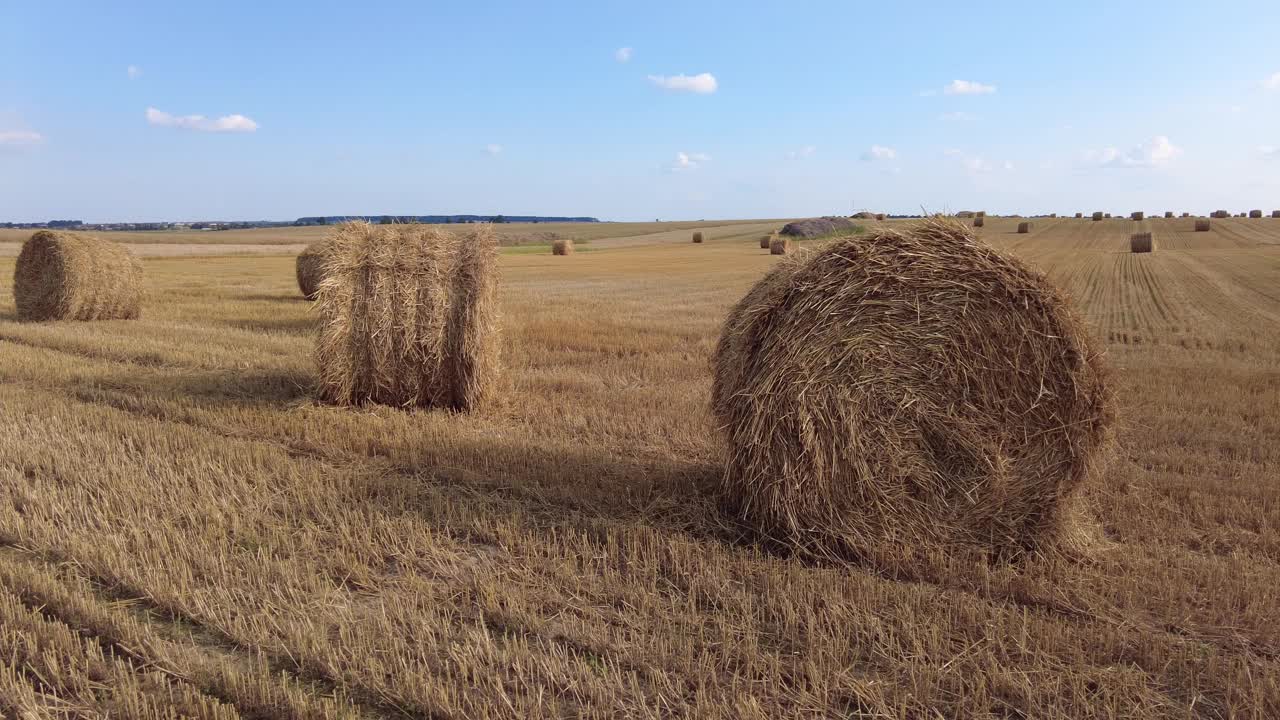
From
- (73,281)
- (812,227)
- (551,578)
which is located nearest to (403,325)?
(551,578)

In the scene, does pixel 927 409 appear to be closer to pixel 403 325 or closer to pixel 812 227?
pixel 403 325

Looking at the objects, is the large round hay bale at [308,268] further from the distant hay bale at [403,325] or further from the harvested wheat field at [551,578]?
the distant hay bale at [403,325]

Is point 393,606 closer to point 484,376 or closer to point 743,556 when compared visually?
point 743,556

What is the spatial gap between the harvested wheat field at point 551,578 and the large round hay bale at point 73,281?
21.3 ft

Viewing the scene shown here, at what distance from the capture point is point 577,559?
4832 millimetres

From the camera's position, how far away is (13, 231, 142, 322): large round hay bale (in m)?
14.6

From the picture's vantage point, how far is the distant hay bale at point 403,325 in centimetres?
840

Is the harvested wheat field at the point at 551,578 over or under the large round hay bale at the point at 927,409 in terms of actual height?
under

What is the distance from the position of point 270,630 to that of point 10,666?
0.98 m

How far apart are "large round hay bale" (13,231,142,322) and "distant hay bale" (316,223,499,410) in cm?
861

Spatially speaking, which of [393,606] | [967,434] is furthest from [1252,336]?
[393,606]

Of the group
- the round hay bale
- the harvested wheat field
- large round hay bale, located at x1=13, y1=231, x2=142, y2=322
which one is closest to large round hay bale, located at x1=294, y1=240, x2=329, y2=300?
large round hay bale, located at x1=13, y1=231, x2=142, y2=322

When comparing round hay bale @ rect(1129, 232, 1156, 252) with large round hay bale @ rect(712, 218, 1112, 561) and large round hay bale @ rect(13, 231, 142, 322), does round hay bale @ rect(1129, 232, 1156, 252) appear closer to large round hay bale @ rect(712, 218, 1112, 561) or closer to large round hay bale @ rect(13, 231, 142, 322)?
large round hay bale @ rect(13, 231, 142, 322)

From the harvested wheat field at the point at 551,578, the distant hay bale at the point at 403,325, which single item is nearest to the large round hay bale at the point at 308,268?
the harvested wheat field at the point at 551,578
